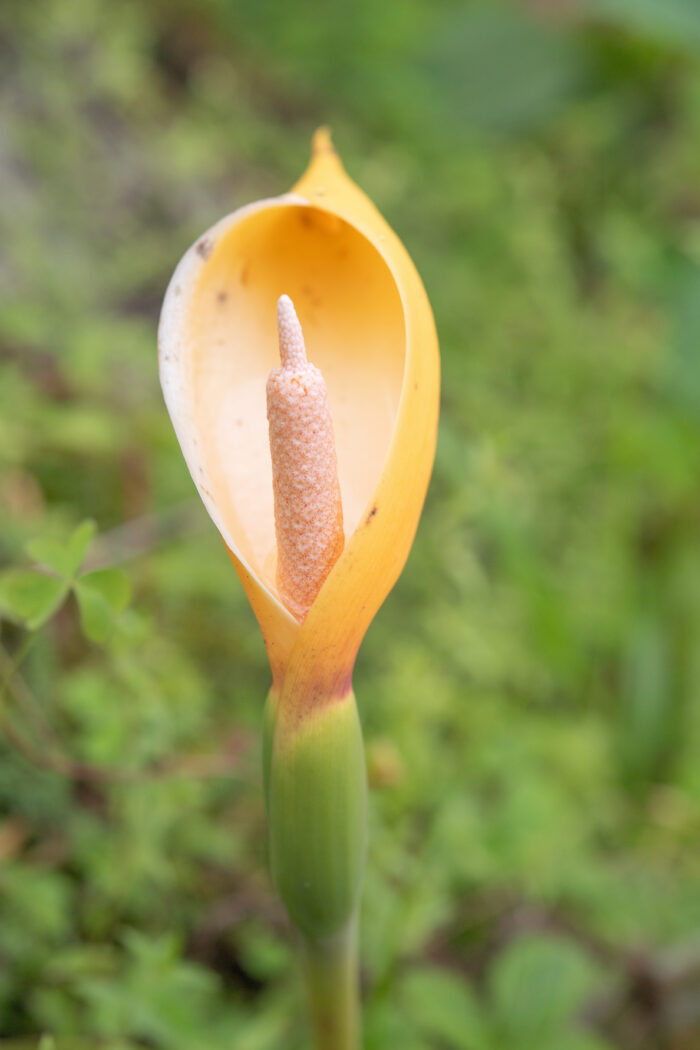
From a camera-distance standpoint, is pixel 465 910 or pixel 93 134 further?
pixel 93 134

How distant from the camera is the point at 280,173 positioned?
1606 millimetres

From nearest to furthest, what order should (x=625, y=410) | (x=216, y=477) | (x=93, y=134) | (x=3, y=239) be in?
(x=216, y=477) < (x=3, y=239) < (x=93, y=134) < (x=625, y=410)

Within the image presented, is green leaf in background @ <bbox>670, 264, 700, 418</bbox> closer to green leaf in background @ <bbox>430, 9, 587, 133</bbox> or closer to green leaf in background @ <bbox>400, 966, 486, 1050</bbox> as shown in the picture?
green leaf in background @ <bbox>430, 9, 587, 133</bbox>

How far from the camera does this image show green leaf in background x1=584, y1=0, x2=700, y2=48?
1.55 m

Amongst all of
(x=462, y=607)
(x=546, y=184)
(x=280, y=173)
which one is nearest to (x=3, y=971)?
(x=462, y=607)

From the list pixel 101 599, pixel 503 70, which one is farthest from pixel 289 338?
pixel 503 70

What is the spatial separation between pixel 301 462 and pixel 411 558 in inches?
27.0

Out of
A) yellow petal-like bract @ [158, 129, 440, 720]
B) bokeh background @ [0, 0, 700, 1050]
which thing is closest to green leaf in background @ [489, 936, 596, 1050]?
bokeh background @ [0, 0, 700, 1050]

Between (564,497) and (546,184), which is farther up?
(546,184)

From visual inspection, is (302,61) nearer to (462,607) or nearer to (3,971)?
(462,607)

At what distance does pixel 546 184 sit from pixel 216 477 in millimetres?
1499

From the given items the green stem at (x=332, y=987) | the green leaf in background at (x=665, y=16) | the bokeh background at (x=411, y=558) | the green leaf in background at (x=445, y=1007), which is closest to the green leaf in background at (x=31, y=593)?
the bokeh background at (x=411, y=558)

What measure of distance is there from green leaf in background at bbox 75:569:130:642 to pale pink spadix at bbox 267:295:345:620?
0.12 meters

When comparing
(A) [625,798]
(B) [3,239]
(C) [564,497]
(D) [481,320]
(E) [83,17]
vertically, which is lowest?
(A) [625,798]
